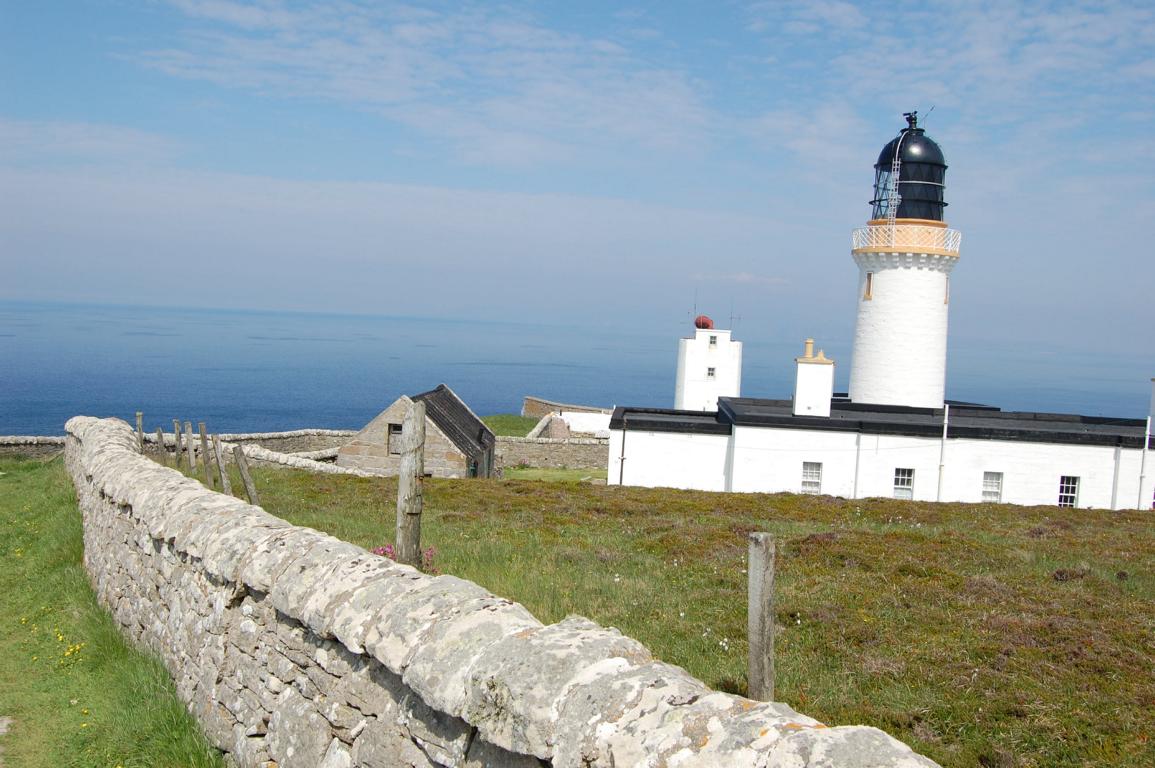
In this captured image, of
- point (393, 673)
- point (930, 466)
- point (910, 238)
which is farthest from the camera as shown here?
point (910, 238)

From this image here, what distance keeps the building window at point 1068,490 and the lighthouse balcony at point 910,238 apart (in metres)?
10.6

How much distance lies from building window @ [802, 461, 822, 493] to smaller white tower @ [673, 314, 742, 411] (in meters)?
19.0

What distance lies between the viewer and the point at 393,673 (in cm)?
492

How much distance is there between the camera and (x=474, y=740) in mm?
4250

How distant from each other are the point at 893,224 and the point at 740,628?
1178 inches

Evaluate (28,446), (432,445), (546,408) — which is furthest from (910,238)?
(28,446)

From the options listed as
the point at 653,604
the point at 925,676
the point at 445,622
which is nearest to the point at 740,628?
the point at 653,604

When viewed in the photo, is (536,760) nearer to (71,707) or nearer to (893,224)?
(71,707)

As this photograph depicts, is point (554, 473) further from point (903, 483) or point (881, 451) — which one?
point (903, 483)

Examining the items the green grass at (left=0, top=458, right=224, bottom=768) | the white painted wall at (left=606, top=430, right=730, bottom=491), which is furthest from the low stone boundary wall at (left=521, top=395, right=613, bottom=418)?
the green grass at (left=0, top=458, right=224, bottom=768)

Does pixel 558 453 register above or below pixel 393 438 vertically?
below

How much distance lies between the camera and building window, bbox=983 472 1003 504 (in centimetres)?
2797

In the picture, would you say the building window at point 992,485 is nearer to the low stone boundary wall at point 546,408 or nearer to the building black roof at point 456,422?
the building black roof at point 456,422

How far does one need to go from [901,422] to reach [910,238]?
9.32 meters
